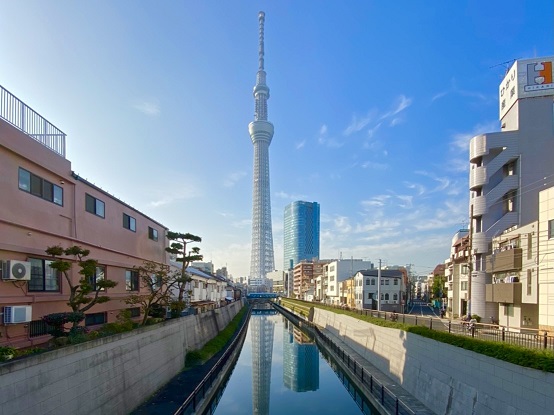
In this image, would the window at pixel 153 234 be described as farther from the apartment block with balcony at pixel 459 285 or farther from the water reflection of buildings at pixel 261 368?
the apartment block with balcony at pixel 459 285

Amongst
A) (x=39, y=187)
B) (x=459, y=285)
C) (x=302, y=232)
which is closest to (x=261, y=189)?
A: (x=302, y=232)

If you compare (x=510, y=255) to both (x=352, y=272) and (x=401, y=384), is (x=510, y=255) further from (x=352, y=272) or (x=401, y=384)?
(x=352, y=272)

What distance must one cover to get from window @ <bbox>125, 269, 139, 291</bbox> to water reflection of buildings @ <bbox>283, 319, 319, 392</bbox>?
37.3 feet

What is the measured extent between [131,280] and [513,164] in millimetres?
27480

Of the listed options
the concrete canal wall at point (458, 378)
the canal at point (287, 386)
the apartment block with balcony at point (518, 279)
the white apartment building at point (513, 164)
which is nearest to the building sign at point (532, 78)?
the white apartment building at point (513, 164)

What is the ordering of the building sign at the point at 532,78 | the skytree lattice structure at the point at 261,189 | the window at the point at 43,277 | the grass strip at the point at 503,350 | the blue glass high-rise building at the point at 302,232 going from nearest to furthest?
the grass strip at the point at 503,350 → the window at the point at 43,277 → the building sign at the point at 532,78 → the skytree lattice structure at the point at 261,189 → the blue glass high-rise building at the point at 302,232

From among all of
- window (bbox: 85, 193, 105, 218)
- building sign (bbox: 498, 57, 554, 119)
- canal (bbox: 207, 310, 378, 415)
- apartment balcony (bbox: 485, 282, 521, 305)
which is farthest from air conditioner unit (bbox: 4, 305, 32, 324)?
building sign (bbox: 498, 57, 554, 119)

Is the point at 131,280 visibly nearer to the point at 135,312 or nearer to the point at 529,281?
the point at 135,312

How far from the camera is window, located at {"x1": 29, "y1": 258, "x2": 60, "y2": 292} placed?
39.8ft

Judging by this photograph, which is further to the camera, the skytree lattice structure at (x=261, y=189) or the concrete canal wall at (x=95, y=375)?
the skytree lattice structure at (x=261, y=189)

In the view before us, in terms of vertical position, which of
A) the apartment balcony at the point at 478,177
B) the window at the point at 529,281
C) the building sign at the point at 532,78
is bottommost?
the window at the point at 529,281

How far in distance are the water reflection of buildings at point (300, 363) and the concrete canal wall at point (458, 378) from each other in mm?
5098

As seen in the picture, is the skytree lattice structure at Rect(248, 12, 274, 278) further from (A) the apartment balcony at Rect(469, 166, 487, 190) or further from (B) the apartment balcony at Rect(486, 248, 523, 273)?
(B) the apartment balcony at Rect(486, 248, 523, 273)

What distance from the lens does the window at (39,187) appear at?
11.9 m
